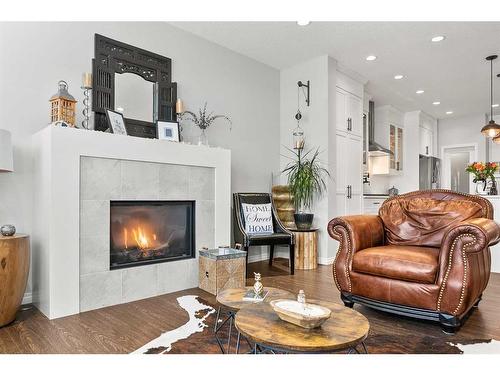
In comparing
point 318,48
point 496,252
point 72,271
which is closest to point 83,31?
point 72,271

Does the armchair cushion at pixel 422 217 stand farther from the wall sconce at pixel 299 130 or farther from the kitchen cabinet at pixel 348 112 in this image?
the kitchen cabinet at pixel 348 112

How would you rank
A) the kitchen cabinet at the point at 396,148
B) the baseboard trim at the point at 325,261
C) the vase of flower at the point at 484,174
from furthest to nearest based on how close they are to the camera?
the kitchen cabinet at the point at 396,148 < the baseboard trim at the point at 325,261 < the vase of flower at the point at 484,174

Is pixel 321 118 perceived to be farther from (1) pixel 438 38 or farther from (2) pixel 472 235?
(2) pixel 472 235

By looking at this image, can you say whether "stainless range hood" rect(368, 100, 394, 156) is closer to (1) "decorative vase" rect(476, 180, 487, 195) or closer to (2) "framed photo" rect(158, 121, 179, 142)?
(1) "decorative vase" rect(476, 180, 487, 195)

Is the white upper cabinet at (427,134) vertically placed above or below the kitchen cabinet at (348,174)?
above

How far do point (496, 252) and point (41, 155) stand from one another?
4849 mm

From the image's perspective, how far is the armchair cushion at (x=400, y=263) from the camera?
2.38 meters

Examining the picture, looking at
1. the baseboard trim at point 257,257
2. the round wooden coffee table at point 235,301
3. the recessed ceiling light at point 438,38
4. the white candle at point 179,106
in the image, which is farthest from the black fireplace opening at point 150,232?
the recessed ceiling light at point 438,38

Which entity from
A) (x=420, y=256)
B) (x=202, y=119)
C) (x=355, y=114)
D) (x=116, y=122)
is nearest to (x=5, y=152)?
(x=116, y=122)

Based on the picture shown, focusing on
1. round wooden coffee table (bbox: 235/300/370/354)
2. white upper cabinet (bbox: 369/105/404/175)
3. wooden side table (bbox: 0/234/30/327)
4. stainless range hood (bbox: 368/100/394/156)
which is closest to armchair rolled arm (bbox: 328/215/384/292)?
round wooden coffee table (bbox: 235/300/370/354)

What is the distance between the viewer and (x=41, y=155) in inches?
107

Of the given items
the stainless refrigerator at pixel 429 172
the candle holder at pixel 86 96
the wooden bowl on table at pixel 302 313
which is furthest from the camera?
the stainless refrigerator at pixel 429 172

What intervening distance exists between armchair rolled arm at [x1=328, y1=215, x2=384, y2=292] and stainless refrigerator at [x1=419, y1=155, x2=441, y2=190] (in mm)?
5394

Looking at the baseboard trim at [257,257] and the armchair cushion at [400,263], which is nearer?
the armchair cushion at [400,263]
